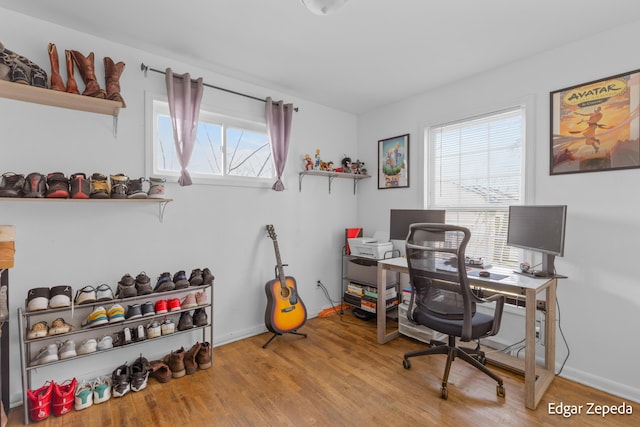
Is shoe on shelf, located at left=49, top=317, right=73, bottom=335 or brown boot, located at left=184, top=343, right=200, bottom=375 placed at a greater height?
shoe on shelf, located at left=49, top=317, right=73, bottom=335

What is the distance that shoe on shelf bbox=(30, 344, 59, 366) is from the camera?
1806 millimetres

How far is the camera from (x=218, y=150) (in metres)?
2.87

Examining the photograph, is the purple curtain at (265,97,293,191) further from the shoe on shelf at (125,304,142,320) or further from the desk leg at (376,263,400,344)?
the shoe on shelf at (125,304,142,320)

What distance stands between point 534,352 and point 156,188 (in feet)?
9.14

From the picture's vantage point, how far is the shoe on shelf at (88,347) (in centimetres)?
196

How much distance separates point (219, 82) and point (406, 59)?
66.0 inches

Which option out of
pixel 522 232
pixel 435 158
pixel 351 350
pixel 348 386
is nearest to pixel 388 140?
pixel 435 158

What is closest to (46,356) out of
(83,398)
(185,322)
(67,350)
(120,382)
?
(67,350)

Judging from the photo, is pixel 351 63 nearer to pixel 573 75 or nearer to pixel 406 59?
pixel 406 59

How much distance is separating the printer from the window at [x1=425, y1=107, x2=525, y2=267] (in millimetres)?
627

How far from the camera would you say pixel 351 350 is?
2.67m

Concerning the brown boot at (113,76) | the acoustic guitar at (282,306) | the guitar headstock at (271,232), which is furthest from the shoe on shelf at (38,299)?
the guitar headstock at (271,232)

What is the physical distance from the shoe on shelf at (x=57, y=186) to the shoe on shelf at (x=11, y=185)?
0.12 metres

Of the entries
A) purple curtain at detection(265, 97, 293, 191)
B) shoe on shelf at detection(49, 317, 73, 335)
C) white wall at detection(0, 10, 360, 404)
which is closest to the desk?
white wall at detection(0, 10, 360, 404)
